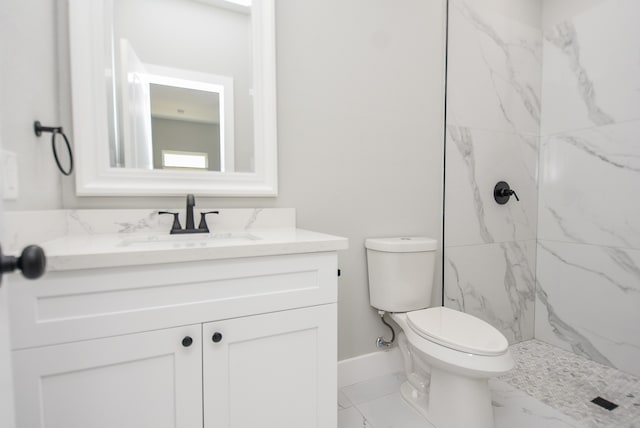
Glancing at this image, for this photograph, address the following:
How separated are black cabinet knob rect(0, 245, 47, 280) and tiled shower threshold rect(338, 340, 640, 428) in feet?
4.48

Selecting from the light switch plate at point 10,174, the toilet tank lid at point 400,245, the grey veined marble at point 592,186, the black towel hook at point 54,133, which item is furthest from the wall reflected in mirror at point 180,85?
the grey veined marble at point 592,186

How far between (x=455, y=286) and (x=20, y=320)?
1928mm

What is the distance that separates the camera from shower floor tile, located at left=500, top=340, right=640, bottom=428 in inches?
54.7

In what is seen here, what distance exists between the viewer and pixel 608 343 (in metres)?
1.80

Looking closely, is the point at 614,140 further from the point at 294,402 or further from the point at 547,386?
the point at 294,402

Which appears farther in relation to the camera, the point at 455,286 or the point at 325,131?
the point at 455,286

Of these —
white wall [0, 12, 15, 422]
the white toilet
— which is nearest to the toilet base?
the white toilet

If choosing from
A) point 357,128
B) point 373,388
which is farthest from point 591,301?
point 357,128

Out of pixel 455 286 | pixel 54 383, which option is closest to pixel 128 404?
pixel 54 383

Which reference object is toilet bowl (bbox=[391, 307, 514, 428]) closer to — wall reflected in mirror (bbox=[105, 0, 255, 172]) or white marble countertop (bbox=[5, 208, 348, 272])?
white marble countertop (bbox=[5, 208, 348, 272])

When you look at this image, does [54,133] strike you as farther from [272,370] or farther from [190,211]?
[272,370]

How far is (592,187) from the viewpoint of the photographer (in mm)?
1869

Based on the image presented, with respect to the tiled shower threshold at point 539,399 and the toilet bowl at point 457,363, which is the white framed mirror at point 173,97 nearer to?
the toilet bowl at point 457,363

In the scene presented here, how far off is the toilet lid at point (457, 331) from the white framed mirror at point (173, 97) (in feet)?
2.92
